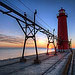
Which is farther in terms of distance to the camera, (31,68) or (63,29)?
(63,29)

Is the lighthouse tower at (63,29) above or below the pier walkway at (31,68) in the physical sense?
above

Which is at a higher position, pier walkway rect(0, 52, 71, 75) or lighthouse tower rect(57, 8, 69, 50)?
lighthouse tower rect(57, 8, 69, 50)

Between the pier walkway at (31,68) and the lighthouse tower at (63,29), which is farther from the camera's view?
the lighthouse tower at (63,29)

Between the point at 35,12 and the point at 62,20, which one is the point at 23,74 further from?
the point at 62,20

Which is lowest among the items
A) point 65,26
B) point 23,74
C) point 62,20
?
point 23,74

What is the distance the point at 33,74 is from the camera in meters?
6.33

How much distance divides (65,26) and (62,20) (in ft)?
9.36

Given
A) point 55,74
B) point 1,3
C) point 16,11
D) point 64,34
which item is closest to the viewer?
point 55,74

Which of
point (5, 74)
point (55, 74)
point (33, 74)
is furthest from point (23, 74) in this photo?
point (55, 74)

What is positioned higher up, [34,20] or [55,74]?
[34,20]

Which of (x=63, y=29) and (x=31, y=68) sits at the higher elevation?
(x=63, y=29)

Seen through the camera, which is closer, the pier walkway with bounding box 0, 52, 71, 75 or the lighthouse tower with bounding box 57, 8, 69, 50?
the pier walkway with bounding box 0, 52, 71, 75

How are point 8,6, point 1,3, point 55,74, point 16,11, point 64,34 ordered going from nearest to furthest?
point 55,74 < point 1,3 < point 8,6 < point 16,11 < point 64,34

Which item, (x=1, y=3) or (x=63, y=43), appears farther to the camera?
(x=63, y=43)
